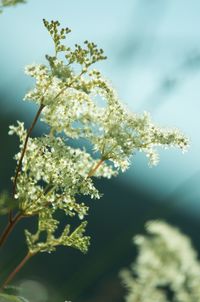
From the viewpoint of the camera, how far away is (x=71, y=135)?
3.02 metres

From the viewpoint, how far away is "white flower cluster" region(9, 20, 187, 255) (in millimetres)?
2795

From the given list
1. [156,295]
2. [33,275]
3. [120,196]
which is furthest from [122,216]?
[156,295]

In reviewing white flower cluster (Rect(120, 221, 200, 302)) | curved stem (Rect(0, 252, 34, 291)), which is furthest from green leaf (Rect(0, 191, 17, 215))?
white flower cluster (Rect(120, 221, 200, 302))

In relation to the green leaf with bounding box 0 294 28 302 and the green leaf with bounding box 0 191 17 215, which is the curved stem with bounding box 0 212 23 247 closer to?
the green leaf with bounding box 0 294 28 302

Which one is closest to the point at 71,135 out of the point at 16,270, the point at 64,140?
the point at 64,140

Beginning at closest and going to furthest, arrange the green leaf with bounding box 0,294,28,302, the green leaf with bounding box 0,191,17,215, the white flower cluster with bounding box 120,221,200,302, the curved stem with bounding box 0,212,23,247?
the green leaf with bounding box 0,191,17,215
the green leaf with bounding box 0,294,28,302
the curved stem with bounding box 0,212,23,247
the white flower cluster with bounding box 120,221,200,302

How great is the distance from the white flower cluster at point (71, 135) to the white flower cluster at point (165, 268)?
0.46 meters

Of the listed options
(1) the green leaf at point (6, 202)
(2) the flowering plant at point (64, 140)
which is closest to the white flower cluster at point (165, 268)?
(2) the flowering plant at point (64, 140)

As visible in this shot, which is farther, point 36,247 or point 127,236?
point 36,247

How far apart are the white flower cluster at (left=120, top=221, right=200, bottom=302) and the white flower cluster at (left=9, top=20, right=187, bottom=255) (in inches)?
18.1

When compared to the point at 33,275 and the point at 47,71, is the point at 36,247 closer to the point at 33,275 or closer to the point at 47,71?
the point at 47,71

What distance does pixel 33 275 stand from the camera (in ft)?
43.5

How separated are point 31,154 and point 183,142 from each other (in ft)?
2.62

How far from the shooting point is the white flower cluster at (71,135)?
279 cm
